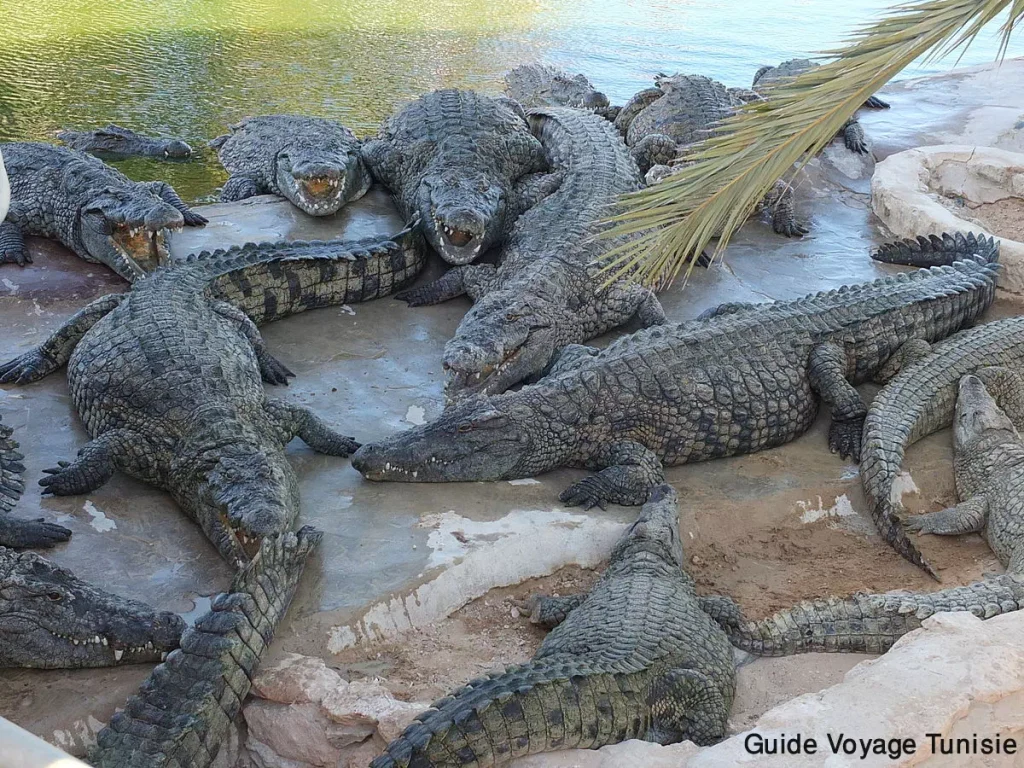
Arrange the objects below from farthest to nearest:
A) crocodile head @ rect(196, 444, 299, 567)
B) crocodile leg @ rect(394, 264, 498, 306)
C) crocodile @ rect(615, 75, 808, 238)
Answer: crocodile @ rect(615, 75, 808, 238), crocodile leg @ rect(394, 264, 498, 306), crocodile head @ rect(196, 444, 299, 567)

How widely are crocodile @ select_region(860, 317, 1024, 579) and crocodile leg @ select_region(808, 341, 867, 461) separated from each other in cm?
11

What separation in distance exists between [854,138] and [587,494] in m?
5.69

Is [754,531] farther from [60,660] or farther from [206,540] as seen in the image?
[60,660]

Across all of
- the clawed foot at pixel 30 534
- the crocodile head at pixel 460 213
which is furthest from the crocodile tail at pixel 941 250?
the clawed foot at pixel 30 534

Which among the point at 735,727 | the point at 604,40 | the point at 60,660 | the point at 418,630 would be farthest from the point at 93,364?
the point at 604,40

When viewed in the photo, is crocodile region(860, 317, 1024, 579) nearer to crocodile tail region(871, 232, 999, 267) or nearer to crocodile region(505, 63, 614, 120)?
crocodile tail region(871, 232, 999, 267)

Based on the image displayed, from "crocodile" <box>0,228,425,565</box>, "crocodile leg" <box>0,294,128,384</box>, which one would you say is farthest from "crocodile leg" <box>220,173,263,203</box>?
"crocodile leg" <box>0,294,128,384</box>

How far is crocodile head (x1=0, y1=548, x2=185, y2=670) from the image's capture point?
3352 millimetres

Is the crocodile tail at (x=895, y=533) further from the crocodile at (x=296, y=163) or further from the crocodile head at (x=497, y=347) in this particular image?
the crocodile at (x=296, y=163)

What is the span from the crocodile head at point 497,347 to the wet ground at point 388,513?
21 centimetres

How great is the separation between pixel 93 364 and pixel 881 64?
3.49 metres

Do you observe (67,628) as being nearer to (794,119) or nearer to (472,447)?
(472,447)

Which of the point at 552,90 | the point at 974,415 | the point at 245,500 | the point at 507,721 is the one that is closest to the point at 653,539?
the point at 507,721

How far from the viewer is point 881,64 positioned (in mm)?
3059
